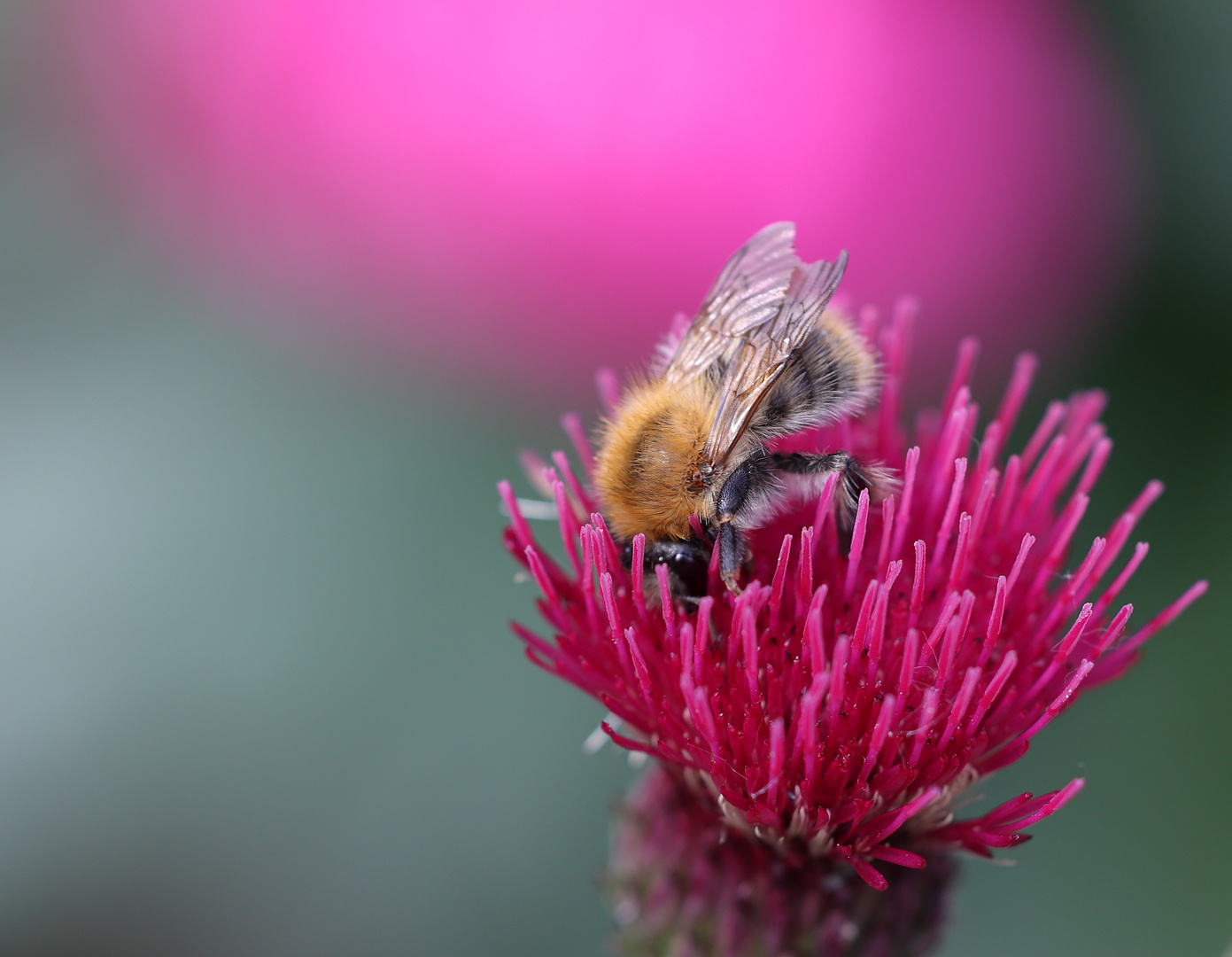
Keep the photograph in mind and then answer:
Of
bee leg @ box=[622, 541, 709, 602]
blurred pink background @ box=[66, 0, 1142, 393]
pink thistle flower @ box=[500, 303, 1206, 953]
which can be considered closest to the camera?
pink thistle flower @ box=[500, 303, 1206, 953]

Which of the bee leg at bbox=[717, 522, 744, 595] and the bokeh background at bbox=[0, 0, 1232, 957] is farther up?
the bokeh background at bbox=[0, 0, 1232, 957]

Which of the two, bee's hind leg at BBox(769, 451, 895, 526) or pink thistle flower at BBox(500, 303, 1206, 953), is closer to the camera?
pink thistle flower at BBox(500, 303, 1206, 953)

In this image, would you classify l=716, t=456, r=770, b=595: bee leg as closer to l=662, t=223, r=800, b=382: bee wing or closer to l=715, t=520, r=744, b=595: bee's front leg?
l=715, t=520, r=744, b=595: bee's front leg

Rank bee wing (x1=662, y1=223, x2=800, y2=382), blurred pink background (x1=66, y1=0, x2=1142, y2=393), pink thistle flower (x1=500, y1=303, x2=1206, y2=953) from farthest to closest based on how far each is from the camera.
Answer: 1. blurred pink background (x1=66, y1=0, x2=1142, y2=393)
2. bee wing (x1=662, y1=223, x2=800, y2=382)
3. pink thistle flower (x1=500, y1=303, x2=1206, y2=953)

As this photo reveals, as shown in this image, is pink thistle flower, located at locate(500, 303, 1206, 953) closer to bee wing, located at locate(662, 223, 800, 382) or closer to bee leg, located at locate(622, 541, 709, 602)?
bee leg, located at locate(622, 541, 709, 602)

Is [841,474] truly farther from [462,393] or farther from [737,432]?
[462,393]

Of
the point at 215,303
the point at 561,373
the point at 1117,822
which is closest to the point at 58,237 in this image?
the point at 215,303

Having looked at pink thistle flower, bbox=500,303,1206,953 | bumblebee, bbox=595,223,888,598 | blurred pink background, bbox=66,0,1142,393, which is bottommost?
Result: pink thistle flower, bbox=500,303,1206,953

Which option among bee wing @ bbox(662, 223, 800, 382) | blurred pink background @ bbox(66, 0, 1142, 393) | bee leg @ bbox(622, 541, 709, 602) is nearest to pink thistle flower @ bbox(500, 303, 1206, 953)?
bee leg @ bbox(622, 541, 709, 602)

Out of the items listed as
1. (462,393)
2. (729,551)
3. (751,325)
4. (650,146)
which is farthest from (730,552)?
(462,393)
